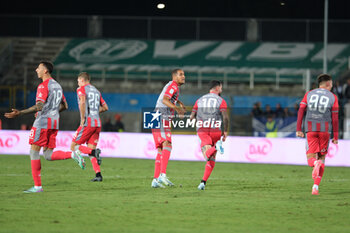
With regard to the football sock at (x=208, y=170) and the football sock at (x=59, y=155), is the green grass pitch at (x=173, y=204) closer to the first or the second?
the football sock at (x=208, y=170)

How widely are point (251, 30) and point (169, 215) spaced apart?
31.1 m

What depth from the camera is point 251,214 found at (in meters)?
8.88

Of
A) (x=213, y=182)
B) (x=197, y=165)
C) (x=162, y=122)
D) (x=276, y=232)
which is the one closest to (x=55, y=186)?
Answer: (x=162, y=122)

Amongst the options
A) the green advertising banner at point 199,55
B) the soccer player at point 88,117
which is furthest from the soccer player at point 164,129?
the green advertising banner at point 199,55

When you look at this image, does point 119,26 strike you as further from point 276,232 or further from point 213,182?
point 276,232

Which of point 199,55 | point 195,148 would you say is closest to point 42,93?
point 195,148

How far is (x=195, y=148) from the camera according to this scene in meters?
21.9

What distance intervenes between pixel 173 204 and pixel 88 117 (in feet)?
13.7

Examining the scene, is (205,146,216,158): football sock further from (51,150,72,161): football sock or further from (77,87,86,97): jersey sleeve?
(77,87,86,97): jersey sleeve

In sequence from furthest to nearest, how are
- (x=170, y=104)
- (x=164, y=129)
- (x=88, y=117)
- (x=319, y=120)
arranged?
(x=88, y=117) → (x=164, y=129) → (x=170, y=104) → (x=319, y=120)

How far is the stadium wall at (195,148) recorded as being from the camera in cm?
2095

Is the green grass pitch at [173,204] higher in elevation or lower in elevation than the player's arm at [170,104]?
lower

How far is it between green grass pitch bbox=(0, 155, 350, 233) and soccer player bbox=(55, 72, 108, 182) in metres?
0.68

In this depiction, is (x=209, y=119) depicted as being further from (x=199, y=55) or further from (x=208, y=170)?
(x=199, y=55)
